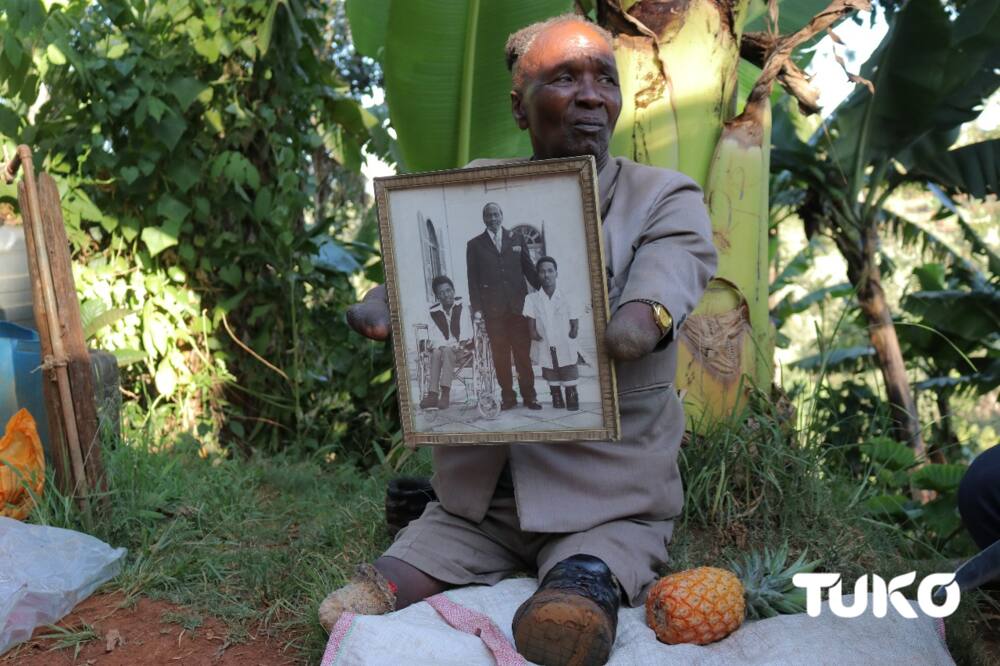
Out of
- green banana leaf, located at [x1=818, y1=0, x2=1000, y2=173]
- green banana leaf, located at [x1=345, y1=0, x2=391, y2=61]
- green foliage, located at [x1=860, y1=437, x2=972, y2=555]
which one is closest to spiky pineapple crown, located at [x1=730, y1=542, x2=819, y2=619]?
green foliage, located at [x1=860, y1=437, x2=972, y2=555]

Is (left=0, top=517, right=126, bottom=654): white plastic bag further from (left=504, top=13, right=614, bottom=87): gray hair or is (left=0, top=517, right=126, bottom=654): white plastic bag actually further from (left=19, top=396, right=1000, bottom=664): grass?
(left=504, top=13, right=614, bottom=87): gray hair

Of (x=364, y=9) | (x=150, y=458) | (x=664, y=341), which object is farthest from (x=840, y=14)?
(x=150, y=458)

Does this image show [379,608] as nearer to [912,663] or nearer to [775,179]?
[912,663]

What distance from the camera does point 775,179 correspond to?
26.2 ft

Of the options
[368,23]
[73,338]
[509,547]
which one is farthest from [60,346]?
[368,23]

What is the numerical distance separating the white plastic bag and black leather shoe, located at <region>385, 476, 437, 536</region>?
78 centimetres

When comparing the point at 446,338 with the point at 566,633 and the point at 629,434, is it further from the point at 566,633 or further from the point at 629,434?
the point at 566,633

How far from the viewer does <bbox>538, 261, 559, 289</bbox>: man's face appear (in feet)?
7.27

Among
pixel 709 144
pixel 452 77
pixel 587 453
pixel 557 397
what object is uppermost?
pixel 452 77

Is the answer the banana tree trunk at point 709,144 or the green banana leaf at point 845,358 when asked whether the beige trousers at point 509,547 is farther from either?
the green banana leaf at point 845,358

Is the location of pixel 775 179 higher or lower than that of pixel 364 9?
lower

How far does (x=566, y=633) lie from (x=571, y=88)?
122 cm

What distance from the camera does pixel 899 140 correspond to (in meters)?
6.39

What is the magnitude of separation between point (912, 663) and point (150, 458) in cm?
269
